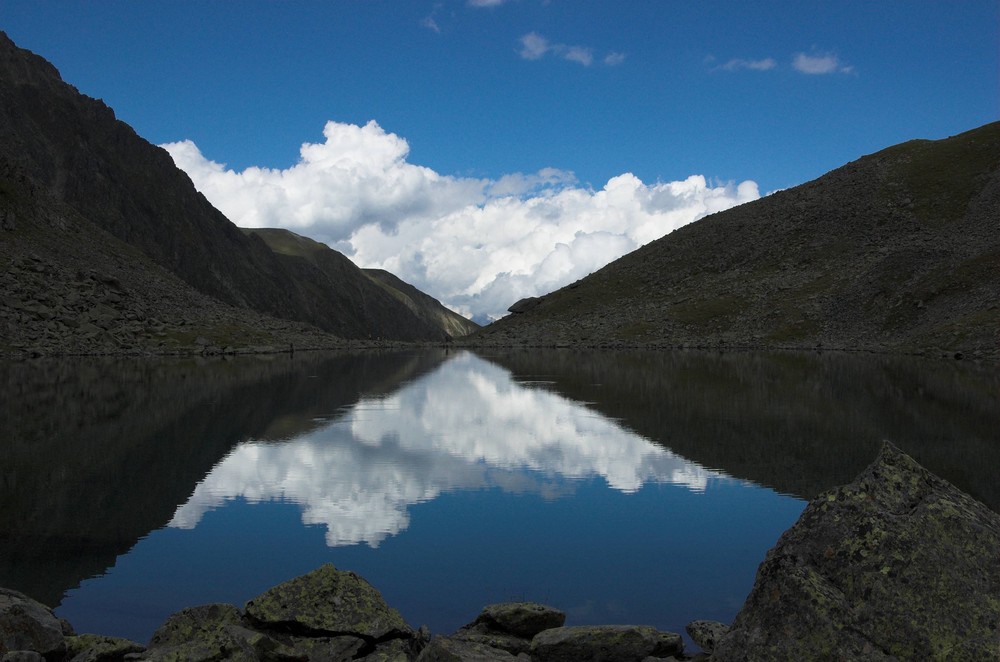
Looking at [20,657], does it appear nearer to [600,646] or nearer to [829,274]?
[600,646]

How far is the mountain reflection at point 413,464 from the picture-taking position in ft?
64.0

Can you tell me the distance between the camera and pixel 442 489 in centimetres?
2145

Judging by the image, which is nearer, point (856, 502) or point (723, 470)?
point (856, 502)

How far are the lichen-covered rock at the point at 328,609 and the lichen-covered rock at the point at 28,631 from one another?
2.40 metres

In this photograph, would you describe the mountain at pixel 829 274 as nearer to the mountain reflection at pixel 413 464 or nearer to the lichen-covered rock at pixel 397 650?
the mountain reflection at pixel 413 464

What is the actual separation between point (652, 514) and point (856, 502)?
10.7 metres

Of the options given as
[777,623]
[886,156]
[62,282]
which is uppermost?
[886,156]

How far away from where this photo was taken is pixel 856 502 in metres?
8.27

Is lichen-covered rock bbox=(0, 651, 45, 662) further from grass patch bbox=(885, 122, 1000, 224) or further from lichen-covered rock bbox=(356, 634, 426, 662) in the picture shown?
grass patch bbox=(885, 122, 1000, 224)


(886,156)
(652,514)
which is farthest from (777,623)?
(886,156)

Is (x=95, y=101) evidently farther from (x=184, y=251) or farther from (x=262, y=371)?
(x=262, y=371)

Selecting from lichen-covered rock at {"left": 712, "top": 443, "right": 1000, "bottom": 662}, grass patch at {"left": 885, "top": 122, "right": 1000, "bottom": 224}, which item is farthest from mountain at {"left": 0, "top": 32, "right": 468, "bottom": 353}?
grass patch at {"left": 885, "top": 122, "right": 1000, "bottom": 224}

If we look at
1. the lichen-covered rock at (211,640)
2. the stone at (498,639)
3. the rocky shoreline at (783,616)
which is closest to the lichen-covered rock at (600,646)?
the rocky shoreline at (783,616)

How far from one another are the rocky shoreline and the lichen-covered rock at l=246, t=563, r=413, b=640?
2 cm
